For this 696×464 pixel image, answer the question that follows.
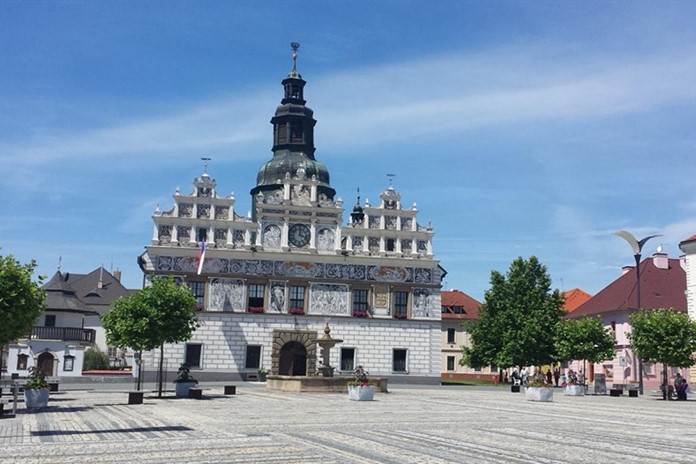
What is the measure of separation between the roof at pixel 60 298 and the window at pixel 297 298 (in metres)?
18.5

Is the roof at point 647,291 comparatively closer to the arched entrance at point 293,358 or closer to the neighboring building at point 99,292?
the arched entrance at point 293,358

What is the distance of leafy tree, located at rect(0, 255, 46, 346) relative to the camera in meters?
21.1

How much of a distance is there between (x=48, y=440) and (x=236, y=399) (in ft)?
46.1

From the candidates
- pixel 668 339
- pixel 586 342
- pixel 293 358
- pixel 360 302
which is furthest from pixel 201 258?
pixel 668 339

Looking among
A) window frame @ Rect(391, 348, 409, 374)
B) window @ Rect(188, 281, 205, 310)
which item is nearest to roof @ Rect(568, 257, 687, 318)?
window frame @ Rect(391, 348, 409, 374)

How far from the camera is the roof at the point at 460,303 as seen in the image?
7581 centimetres

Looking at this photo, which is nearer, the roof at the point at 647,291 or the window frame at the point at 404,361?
the window frame at the point at 404,361

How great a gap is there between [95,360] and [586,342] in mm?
34840

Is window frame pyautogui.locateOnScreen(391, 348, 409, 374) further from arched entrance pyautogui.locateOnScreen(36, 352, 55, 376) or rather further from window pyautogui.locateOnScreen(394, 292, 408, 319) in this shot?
arched entrance pyautogui.locateOnScreen(36, 352, 55, 376)

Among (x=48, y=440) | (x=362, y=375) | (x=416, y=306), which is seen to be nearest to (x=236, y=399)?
(x=362, y=375)

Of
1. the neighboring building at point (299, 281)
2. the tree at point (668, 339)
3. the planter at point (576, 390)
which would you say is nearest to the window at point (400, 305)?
the neighboring building at point (299, 281)

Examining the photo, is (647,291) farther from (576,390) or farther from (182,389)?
(182,389)

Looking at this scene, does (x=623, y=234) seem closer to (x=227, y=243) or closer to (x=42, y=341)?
(x=227, y=243)

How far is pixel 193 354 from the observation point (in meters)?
48.6
